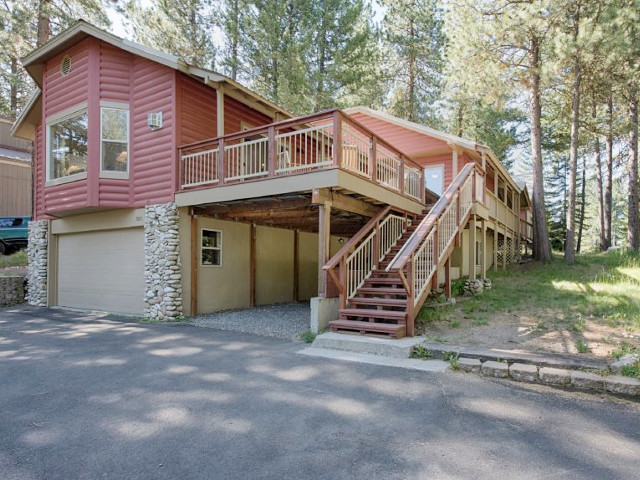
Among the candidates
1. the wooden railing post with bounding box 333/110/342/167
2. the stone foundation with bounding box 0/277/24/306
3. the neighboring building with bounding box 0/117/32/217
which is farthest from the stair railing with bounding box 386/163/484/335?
the neighboring building with bounding box 0/117/32/217

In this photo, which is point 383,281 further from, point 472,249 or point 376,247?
point 472,249

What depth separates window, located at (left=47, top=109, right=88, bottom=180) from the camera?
963 centimetres

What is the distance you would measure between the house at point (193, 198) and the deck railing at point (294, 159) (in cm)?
4

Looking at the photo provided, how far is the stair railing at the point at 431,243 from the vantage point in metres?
6.39

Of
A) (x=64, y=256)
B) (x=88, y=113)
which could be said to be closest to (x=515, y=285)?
(x=88, y=113)

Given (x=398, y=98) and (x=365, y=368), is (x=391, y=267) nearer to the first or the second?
(x=365, y=368)

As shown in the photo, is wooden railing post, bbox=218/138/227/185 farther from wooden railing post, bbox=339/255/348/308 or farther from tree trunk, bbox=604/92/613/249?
tree trunk, bbox=604/92/613/249

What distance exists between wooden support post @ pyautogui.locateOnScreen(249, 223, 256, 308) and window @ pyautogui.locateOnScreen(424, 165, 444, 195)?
21.9 ft

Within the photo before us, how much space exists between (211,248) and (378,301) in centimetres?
456

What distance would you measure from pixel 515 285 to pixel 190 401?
9.29 m

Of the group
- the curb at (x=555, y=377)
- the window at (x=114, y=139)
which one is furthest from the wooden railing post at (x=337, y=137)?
the window at (x=114, y=139)

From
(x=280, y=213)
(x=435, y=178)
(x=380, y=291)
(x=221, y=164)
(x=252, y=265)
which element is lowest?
(x=380, y=291)

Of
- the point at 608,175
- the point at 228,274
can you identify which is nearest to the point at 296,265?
the point at 228,274

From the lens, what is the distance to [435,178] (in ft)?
47.1
